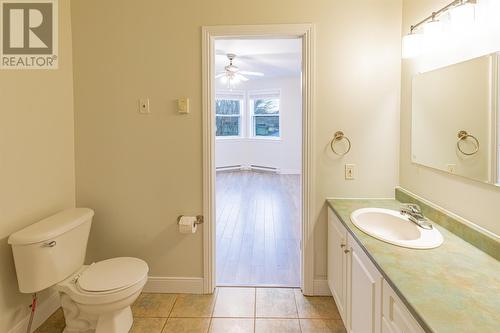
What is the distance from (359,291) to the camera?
1.66m

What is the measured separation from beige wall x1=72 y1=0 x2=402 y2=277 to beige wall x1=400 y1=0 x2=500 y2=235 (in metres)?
0.10

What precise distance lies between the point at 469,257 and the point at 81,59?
2.75 m

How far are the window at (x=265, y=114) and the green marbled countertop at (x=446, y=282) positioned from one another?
22.8ft

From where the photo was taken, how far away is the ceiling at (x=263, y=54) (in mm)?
4466

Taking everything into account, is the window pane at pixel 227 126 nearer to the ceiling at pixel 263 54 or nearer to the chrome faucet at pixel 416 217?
the ceiling at pixel 263 54

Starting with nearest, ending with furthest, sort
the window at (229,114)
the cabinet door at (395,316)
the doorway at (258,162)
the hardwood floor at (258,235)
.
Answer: the cabinet door at (395,316), the hardwood floor at (258,235), the doorway at (258,162), the window at (229,114)

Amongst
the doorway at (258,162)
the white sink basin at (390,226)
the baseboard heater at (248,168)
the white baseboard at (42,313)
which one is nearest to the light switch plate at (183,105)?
the doorway at (258,162)

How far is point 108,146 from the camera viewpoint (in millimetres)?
2512

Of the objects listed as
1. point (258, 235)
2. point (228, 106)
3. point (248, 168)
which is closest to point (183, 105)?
point (258, 235)

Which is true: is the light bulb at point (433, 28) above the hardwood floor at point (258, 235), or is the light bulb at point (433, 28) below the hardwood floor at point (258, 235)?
above

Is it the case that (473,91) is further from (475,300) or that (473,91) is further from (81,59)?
(81,59)

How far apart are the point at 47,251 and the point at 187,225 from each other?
892 mm

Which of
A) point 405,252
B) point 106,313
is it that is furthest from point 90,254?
point 405,252

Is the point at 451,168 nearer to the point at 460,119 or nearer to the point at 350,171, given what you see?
the point at 460,119
